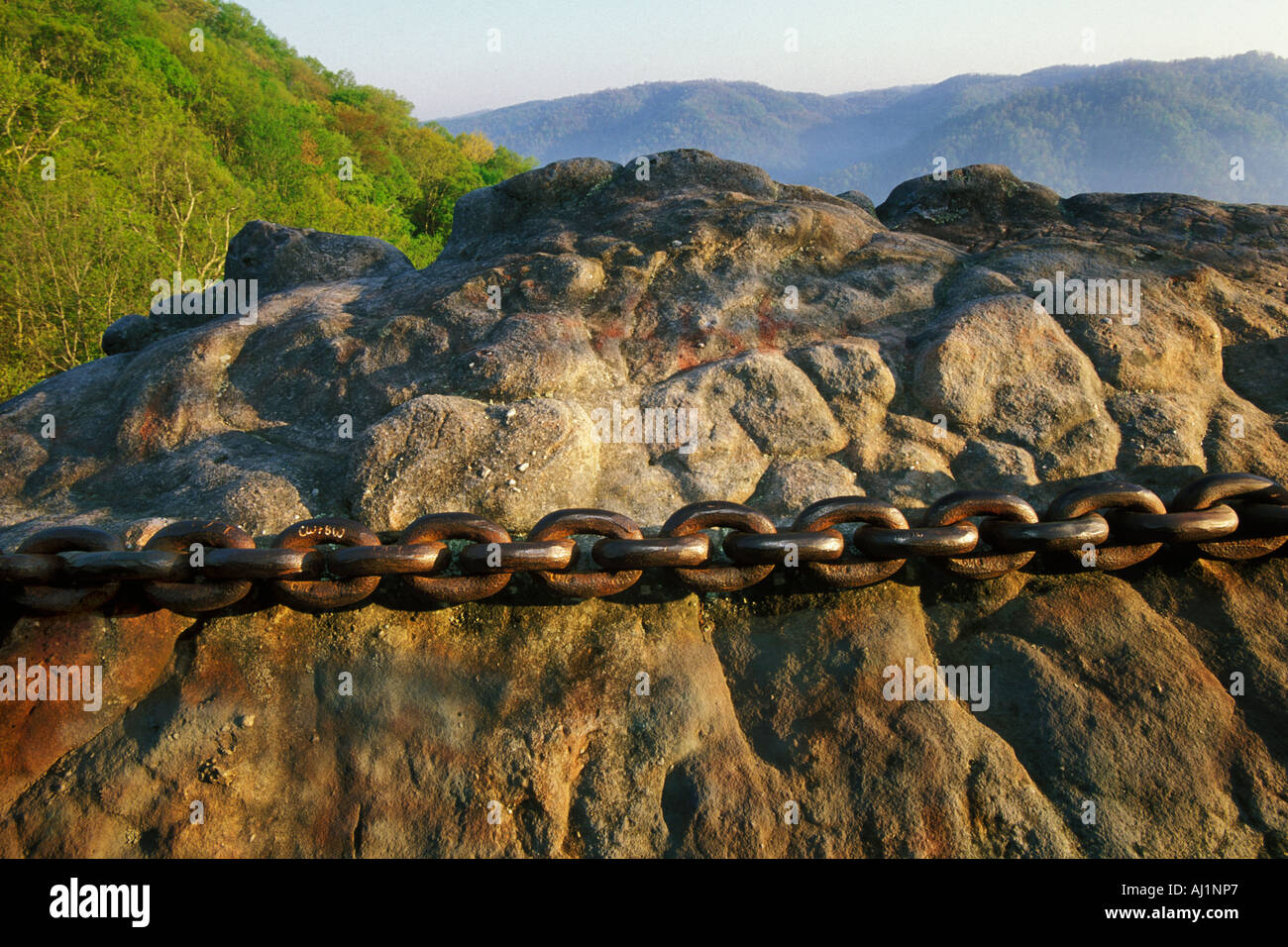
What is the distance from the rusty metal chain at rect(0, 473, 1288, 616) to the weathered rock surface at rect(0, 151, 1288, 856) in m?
0.22

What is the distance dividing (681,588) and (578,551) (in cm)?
37

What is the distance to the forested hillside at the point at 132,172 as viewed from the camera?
20953 millimetres

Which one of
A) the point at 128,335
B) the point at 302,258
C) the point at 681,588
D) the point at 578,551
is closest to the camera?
the point at 578,551

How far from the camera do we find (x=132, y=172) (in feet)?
92.6

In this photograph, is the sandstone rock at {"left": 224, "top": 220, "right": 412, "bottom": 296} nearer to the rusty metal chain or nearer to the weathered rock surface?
the weathered rock surface

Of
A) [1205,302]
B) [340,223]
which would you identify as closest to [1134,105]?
[340,223]

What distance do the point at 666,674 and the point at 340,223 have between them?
136 feet

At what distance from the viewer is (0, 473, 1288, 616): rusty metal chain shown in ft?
6.89

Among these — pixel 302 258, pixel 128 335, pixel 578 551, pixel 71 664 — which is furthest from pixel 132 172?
pixel 578 551

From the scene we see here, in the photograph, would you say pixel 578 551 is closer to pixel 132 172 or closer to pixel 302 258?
pixel 302 258

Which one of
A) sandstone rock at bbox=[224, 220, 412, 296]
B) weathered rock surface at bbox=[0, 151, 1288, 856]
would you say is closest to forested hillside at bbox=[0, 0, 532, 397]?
sandstone rock at bbox=[224, 220, 412, 296]

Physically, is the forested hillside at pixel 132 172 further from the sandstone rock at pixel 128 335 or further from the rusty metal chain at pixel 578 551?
the rusty metal chain at pixel 578 551

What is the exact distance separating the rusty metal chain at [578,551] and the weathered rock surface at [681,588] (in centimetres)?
22

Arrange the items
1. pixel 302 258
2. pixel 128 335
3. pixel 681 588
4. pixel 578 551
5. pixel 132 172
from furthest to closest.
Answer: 1. pixel 132 172
2. pixel 302 258
3. pixel 128 335
4. pixel 681 588
5. pixel 578 551
